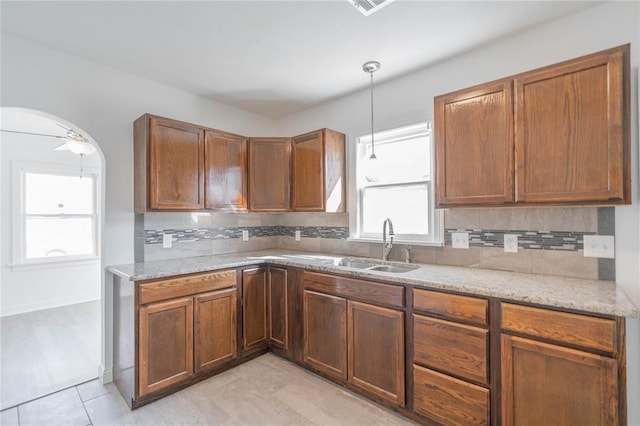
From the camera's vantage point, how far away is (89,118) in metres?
2.48

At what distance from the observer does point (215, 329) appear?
8.36 feet

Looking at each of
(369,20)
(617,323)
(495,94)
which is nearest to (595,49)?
(495,94)

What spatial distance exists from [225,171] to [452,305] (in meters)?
2.33

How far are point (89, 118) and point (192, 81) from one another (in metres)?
0.90

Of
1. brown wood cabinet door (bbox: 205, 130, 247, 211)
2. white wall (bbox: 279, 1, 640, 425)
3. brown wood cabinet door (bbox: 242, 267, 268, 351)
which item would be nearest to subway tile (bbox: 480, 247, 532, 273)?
white wall (bbox: 279, 1, 640, 425)

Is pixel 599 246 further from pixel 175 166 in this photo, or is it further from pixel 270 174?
pixel 175 166

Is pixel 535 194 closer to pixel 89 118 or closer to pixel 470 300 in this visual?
pixel 470 300

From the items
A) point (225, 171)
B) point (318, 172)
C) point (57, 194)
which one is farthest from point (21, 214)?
point (318, 172)

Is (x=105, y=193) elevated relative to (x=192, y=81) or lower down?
lower down

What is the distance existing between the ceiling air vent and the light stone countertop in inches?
63.6

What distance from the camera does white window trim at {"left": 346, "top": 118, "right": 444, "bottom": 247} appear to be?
2.55m

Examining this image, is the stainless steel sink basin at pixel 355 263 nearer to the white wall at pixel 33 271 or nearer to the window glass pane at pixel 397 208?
the window glass pane at pixel 397 208

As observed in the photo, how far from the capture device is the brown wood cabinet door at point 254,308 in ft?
9.11

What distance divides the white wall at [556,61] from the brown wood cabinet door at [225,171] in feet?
4.21
